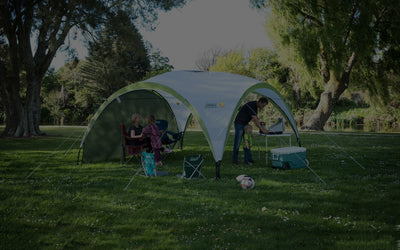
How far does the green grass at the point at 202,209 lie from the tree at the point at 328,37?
1076cm

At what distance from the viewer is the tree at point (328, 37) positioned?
15.6 metres

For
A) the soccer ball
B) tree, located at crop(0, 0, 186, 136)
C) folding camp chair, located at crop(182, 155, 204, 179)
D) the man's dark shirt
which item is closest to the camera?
the soccer ball

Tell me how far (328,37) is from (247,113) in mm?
10968

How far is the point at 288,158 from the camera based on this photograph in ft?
22.9

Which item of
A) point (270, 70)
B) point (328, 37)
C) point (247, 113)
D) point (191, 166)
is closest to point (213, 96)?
point (247, 113)

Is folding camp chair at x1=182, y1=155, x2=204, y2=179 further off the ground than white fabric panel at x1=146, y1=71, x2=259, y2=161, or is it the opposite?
white fabric panel at x1=146, y1=71, x2=259, y2=161

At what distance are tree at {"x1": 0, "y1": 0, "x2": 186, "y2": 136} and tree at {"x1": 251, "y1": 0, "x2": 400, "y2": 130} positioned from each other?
→ 624cm

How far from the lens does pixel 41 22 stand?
1533cm

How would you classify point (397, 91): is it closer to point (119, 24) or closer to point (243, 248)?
point (119, 24)

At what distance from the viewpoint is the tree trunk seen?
18.8 meters

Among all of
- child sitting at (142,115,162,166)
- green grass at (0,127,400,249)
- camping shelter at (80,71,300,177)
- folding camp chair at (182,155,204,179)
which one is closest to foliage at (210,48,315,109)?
camping shelter at (80,71,300,177)

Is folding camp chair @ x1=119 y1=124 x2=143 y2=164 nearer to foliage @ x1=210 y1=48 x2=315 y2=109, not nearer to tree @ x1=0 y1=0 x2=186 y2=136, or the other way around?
tree @ x1=0 y1=0 x2=186 y2=136

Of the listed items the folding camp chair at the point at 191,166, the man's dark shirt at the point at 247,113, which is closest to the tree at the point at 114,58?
the man's dark shirt at the point at 247,113

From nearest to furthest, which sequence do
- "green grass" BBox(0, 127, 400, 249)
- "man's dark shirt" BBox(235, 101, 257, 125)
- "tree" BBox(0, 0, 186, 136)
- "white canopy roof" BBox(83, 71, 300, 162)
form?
1. "green grass" BBox(0, 127, 400, 249)
2. "white canopy roof" BBox(83, 71, 300, 162)
3. "man's dark shirt" BBox(235, 101, 257, 125)
4. "tree" BBox(0, 0, 186, 136)
